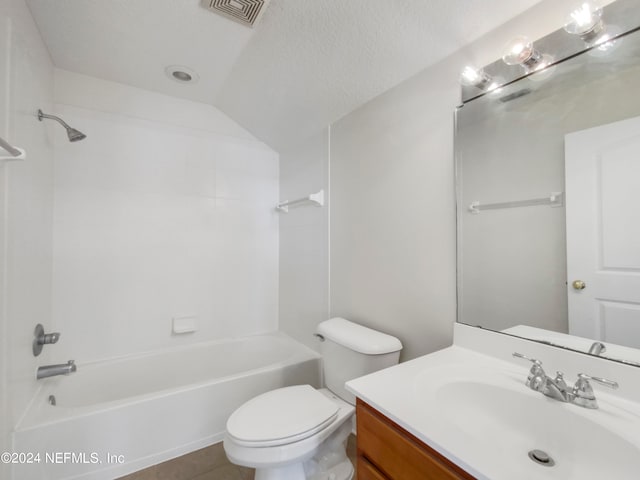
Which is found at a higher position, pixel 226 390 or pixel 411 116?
pixel 411 116

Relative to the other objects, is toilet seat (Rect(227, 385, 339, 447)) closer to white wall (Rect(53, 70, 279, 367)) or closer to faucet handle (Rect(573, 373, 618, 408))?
faucet handle (Rect(573, 373, 618, 408))

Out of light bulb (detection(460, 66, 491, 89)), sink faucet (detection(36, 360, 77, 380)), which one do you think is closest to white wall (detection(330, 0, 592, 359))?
light bulb (detection(460, 66, 491, 89))

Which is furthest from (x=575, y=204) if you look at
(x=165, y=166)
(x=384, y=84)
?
(x=165, y=166)

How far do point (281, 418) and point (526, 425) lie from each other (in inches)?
34.6

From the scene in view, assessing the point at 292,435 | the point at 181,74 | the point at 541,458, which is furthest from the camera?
the point at 181,74

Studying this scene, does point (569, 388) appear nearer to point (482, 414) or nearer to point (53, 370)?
point (482, 414)

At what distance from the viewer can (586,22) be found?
835 mm

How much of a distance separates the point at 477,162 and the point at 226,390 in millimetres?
1797

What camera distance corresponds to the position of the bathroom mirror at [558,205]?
2.68 feet

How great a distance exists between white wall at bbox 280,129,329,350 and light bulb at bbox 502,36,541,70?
1196 mm

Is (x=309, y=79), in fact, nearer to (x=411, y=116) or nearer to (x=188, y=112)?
(x=411, y=116)

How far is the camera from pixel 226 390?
169cm

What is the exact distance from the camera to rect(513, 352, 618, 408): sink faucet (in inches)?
29.4

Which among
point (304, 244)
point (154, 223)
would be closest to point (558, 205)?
point (304, 244)
